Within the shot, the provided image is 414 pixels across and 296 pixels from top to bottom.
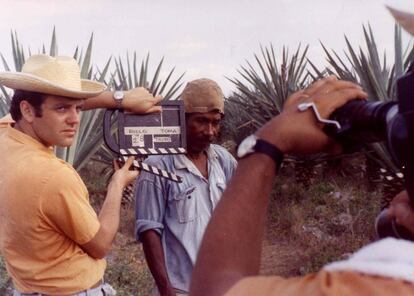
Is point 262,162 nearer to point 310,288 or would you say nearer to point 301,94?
point 301,94

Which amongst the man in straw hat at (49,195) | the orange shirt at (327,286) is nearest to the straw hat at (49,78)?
the man in straw hat at (49,195)

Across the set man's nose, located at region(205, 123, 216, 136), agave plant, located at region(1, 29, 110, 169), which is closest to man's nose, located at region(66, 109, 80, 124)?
man's nose, located at region(205, 123, 216, 136)

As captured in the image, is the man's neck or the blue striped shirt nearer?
the blue striped shirt

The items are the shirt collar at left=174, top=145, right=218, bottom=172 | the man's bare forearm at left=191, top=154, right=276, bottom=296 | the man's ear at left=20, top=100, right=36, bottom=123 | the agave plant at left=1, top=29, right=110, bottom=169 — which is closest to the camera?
the man's bare forearm at left=191, top=154, right=276, bottom=296

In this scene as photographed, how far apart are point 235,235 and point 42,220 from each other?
1.61 m

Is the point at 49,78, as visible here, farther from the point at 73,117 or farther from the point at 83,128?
the point at 83,128

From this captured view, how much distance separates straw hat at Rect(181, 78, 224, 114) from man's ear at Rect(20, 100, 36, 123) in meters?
0.90

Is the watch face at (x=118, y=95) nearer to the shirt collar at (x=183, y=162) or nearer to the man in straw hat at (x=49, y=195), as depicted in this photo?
the man in straw hat at (x=49, y=195)

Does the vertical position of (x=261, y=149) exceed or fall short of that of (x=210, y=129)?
it exceeds it

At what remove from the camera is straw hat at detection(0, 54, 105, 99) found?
2.94m

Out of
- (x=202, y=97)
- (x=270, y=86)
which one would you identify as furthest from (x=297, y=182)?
(x=202, y=97)

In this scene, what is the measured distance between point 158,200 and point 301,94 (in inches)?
79.4

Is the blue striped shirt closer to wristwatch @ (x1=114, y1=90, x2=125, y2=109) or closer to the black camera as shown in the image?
wristwatch @ (x1=114, y1=90, x2=125, y2=109)

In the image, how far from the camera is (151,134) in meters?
2.99
